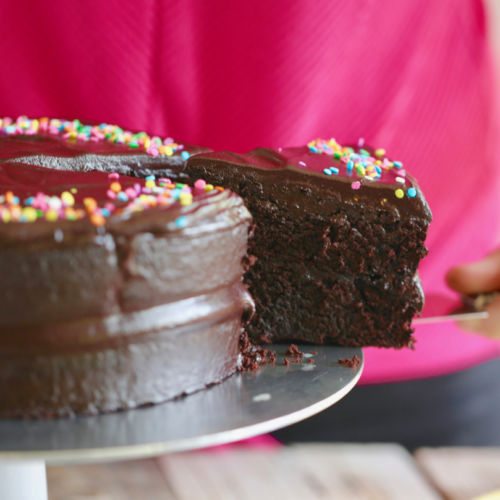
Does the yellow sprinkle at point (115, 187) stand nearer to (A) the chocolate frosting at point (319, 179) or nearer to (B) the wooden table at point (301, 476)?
(A) the chocolate frosting at point (319, 179)

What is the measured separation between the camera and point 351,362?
3.94 feet

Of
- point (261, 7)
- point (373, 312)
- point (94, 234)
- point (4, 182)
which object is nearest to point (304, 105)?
point (261, 7)

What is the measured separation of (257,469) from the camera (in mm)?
2129

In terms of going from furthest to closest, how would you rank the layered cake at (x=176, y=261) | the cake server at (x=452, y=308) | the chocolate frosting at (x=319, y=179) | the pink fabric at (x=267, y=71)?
1. the pink fabric at (x=267, y=71)
2. the cake server at (x=452, y=308)
3. the chocolate frosting at (x=319, y=179)
4. the layered cake at (x=176, y=261)

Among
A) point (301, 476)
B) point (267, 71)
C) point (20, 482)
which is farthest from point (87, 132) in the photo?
point (301, 476)

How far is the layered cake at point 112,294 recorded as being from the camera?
3.09 ft

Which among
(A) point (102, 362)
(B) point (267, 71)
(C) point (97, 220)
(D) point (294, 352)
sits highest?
(B) point (267, 71)

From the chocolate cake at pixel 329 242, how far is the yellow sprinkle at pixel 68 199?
16.8 inches

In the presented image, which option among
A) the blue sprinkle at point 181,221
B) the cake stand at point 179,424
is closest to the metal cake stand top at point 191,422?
the cake stand at point 179,424

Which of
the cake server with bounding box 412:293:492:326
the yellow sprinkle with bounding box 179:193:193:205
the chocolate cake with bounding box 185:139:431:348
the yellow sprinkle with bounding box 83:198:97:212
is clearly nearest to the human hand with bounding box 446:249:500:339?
the cake server with bounding box 412:293:492:326

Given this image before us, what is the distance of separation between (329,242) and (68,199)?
0.58 m

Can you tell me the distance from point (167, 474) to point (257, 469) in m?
0.30

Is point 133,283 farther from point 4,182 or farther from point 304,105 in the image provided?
point 304,105

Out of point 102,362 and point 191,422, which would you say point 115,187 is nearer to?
point 102,362
